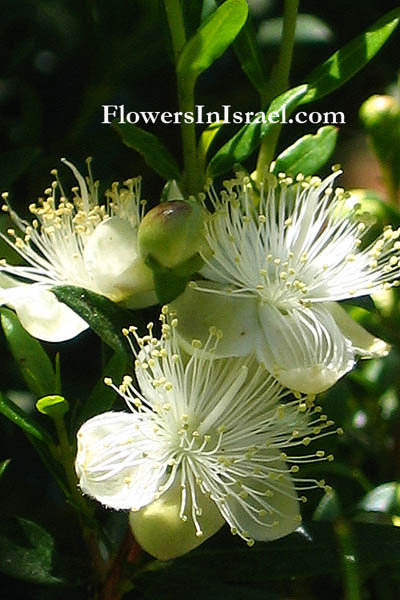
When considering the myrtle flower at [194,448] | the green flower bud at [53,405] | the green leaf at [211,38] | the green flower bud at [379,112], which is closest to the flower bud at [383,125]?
the green flower bud at [379,112]

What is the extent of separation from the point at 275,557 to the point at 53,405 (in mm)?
255

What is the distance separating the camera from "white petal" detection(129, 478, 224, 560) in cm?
96

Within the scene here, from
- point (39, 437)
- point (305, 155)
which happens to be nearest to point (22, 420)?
point (39, 437)

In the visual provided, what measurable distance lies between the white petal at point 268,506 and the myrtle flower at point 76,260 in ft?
0.64

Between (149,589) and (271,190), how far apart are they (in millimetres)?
389

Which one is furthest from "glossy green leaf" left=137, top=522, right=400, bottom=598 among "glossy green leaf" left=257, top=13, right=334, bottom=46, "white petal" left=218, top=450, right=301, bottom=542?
"glossy green leaf" left=257, top=13, right=334, bottom=46

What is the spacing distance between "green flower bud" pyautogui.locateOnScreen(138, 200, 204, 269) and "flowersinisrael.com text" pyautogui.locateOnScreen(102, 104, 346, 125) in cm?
12

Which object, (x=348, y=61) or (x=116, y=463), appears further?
(x=348, y=61)

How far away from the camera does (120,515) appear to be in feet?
3.89

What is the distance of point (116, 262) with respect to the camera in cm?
102

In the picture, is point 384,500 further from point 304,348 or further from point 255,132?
point 255,132

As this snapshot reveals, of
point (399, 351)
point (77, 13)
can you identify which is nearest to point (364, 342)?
point (399, 351)

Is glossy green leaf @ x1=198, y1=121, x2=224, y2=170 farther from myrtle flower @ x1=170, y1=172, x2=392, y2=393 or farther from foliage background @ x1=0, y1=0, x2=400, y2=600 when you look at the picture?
foliage background @ x1=0, y1=0, x2=400, y2=600

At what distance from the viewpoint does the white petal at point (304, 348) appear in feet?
3.16
